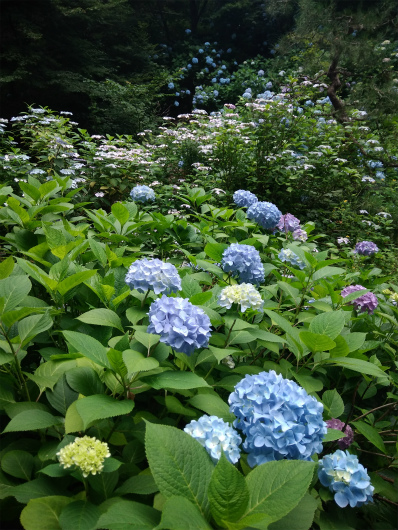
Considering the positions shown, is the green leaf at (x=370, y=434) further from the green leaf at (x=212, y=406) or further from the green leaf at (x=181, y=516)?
the green leaf at (x=181, y=516)

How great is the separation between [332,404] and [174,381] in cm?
50

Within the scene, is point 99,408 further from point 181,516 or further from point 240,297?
point 240,297

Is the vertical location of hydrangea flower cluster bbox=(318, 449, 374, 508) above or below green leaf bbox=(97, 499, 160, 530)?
below

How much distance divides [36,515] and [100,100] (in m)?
10.5

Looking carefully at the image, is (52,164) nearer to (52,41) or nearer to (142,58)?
(52,41)

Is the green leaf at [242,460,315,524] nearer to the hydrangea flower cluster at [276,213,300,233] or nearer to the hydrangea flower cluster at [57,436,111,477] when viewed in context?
the hydrangea flower cluster at [57,436,111,477]

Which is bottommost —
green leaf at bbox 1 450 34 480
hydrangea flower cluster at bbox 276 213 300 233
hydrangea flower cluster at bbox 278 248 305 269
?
hydrangea flower cluster at bbox 276 213 300 233

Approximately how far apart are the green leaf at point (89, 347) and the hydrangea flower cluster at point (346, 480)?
55cm

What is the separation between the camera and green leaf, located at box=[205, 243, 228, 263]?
1.41 meters

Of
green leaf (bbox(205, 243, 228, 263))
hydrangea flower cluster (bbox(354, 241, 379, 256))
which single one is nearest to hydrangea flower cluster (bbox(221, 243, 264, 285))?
green leaf (bbox(205, 243, 228, 263))

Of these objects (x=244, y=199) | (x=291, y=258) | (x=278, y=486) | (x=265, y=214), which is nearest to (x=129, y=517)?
(x=278, y=486)

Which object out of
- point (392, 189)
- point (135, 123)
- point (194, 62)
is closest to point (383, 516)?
point (392, 189)

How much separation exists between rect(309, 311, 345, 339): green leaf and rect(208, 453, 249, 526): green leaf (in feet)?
1.80

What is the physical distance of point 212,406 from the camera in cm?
84
